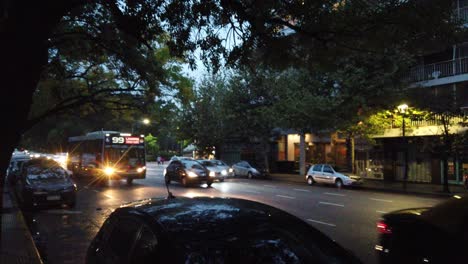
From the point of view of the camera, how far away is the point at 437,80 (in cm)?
2572

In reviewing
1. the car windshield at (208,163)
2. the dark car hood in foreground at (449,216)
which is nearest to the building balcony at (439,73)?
the car windshield at (208,163)

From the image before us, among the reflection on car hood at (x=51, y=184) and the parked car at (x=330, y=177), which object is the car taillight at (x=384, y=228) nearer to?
the reflection on car hood at (x=51, y=184)

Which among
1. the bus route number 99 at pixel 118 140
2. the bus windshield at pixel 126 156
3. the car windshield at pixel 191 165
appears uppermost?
the bus route number 99 at pixel 118 140

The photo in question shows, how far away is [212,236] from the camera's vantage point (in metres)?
3.06

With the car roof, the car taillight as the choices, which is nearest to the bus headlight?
the car roof

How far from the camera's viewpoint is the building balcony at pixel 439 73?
24.8 meters

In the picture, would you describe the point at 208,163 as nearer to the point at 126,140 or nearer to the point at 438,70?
the point at 126,140

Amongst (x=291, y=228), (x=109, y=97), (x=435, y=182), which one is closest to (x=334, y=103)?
(x=435, y=182)

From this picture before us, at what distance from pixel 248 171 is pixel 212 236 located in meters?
29.9

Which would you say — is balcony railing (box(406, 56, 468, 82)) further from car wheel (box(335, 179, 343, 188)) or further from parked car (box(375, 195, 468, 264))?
parked car (box(375, 195, 468, 264))

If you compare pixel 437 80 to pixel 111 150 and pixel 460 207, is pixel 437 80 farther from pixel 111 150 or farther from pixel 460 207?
pixel 460 207

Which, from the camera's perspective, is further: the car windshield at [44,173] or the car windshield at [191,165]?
the car windshield at [191,165]

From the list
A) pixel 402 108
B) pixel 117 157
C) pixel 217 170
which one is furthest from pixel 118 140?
pixel 402 108

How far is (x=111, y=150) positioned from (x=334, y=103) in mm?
13695
